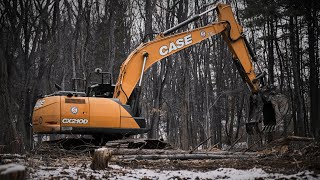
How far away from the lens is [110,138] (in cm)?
1208

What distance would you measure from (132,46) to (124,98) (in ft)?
49.6

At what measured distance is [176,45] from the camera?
1293 centimetres

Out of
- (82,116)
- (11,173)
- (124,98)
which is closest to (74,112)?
(82,116)

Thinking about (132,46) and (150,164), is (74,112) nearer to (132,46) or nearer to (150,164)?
(150,164)

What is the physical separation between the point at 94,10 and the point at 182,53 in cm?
597

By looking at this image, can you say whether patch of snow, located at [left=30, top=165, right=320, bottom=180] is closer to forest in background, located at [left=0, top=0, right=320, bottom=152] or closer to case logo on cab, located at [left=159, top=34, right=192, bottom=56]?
forest in background, located at [left=0, top=0, right=320, bottom=152]

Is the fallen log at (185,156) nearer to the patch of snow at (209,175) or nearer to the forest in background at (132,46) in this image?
the forest in background at (132,46)

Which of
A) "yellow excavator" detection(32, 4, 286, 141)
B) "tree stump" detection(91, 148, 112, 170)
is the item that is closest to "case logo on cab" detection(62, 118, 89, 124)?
"yellow excavator" detection(32, 4, 286, 141)

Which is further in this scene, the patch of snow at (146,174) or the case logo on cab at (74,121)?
the case logo on cab at (74,121)

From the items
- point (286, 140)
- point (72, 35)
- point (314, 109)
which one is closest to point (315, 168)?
point (286, 140)

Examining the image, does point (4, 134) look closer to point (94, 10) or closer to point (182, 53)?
point (94, 10)

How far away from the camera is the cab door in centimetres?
1075

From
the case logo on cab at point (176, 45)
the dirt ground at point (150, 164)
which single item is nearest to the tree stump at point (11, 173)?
the dirt ground at point (150, 164)

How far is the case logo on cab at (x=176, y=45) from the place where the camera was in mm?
12695
